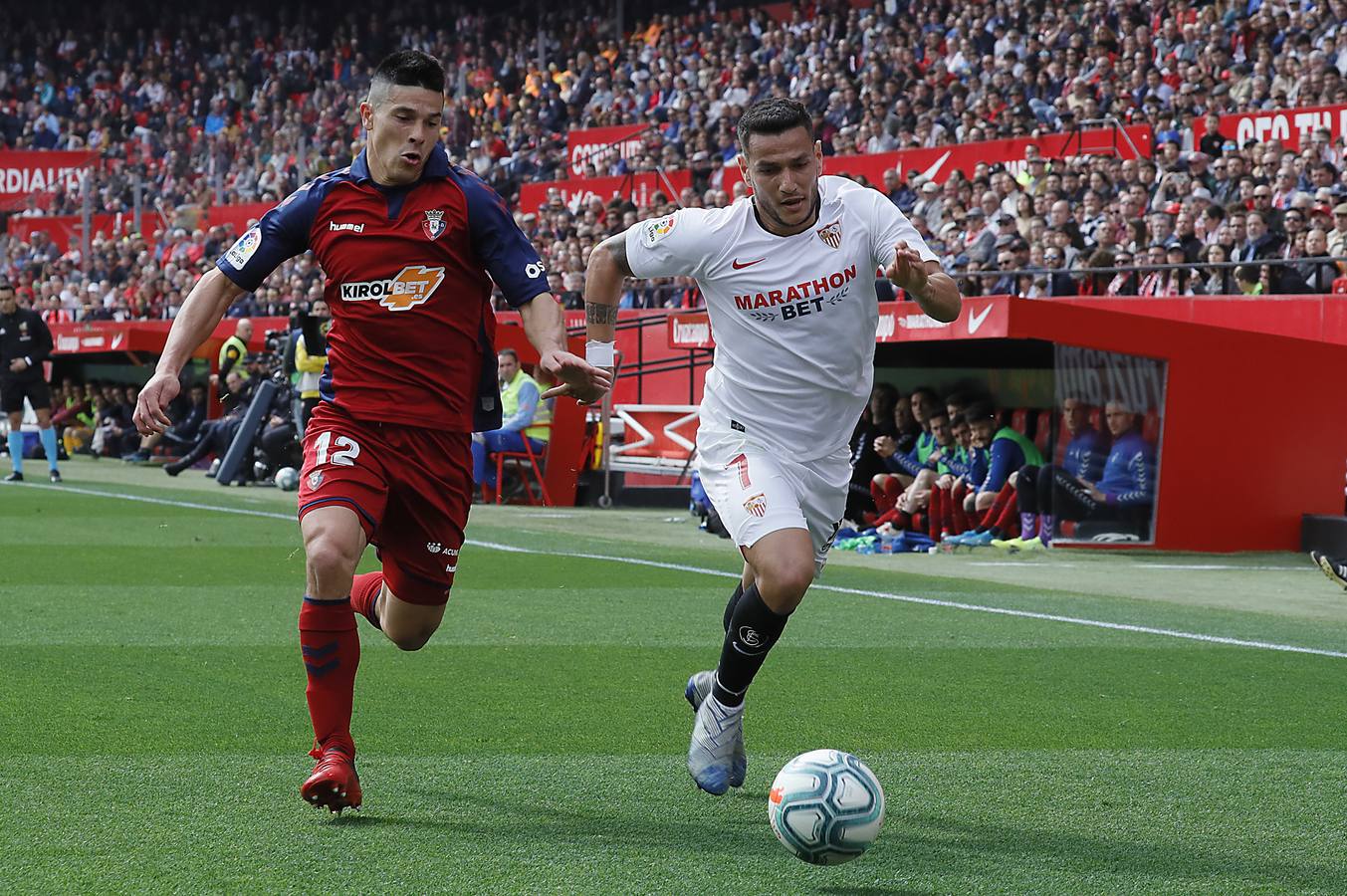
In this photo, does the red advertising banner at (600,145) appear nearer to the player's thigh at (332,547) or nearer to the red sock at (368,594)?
the red sock at (368,594)

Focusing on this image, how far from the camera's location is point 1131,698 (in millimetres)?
6938

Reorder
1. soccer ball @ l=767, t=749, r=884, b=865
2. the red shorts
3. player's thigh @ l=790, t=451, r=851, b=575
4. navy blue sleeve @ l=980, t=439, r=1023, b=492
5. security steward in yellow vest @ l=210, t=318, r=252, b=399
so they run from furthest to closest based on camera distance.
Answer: security steward in yellow vest @ l=210, t=318, r=252, b=399 → navy blue sleeve @ l=980, t=439, r=1023, b=492 → player's thigh @ l=790, t=451, r=851, b=575 → the red shorts → soccer ball @ l=767, t=749, r=884, b=865

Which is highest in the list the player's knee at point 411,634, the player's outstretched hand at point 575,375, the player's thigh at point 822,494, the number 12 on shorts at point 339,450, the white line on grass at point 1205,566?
the player's outstretched hand at point 575,375

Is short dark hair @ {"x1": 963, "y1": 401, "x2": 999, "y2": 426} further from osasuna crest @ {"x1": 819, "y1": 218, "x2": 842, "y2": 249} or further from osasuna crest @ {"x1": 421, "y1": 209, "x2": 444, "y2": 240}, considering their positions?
osasuna crest @ {"x1": 421, "y1": 209, "x2": 444, "y2": 240}

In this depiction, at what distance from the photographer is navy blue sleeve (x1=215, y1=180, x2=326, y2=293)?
5.15m

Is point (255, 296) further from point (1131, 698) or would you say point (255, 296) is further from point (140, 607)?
point (1131, 698)

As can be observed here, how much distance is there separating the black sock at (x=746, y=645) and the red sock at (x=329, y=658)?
114 centimetres

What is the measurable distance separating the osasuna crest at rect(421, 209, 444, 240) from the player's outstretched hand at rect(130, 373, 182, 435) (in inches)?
33.6

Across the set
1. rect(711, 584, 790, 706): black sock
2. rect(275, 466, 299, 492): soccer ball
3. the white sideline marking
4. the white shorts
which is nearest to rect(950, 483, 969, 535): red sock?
the white sideline marking

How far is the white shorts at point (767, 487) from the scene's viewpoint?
5324 millimetres

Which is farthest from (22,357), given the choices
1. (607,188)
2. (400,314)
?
(400,314)

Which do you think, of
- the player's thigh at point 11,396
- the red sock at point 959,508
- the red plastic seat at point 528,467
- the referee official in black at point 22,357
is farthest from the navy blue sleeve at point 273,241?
the player's thigh at point 11,396

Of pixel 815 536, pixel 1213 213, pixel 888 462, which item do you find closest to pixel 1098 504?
pixel 888 462

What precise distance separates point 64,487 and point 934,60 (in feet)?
46.8
